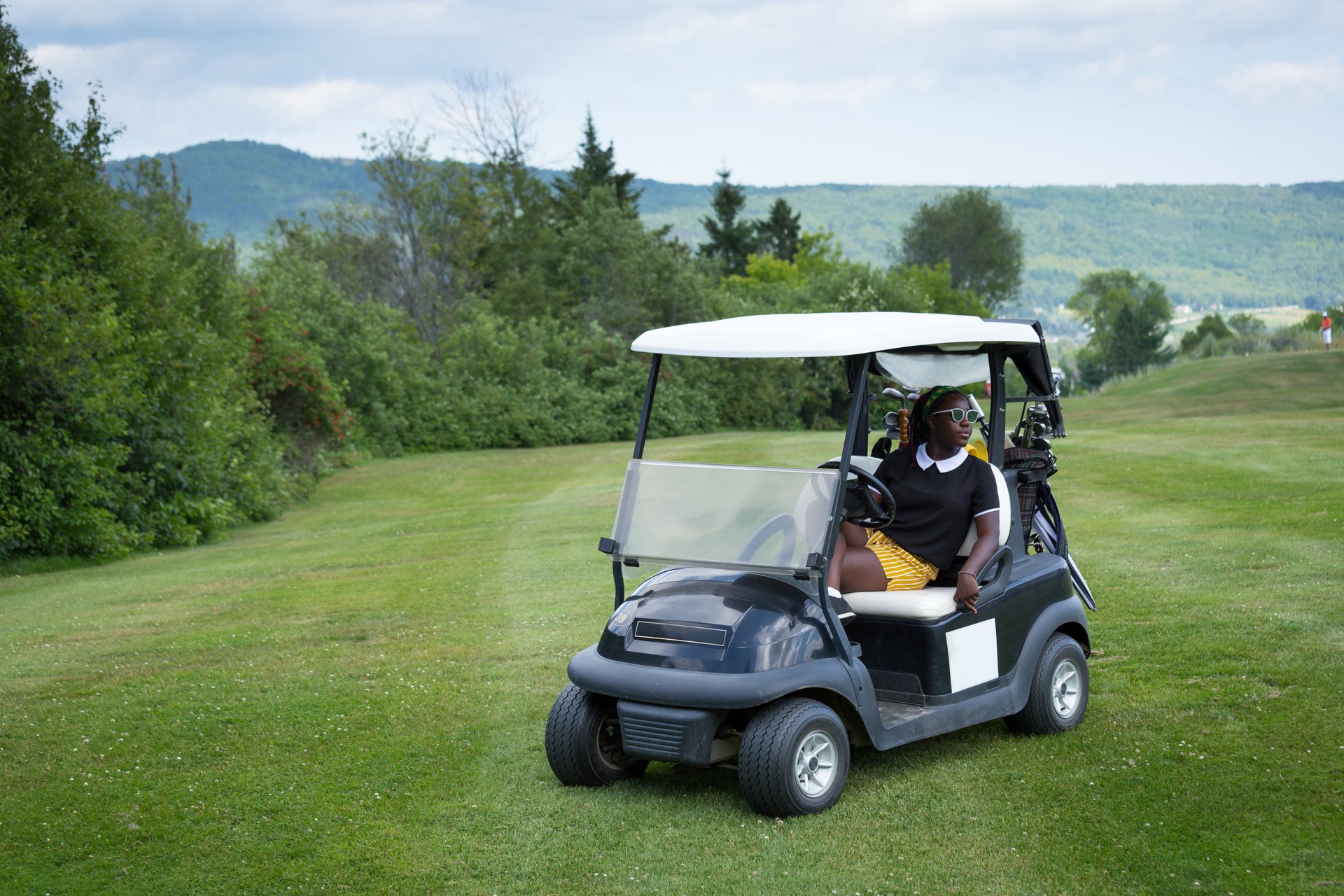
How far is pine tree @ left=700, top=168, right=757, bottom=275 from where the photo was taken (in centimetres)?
7312

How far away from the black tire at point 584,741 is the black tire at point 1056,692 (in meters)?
1.95

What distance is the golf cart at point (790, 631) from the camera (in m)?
4.86

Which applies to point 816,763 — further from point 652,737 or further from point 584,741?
point 584,741

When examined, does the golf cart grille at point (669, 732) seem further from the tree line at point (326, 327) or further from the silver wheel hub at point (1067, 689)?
the tree line at point (326, 327)

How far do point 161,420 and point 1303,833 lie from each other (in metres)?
15.7

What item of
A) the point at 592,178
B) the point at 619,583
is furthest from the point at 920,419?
the point at 592,178

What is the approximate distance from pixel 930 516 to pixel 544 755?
2220 mm

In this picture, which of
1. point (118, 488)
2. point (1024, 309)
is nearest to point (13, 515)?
point (118, 488)

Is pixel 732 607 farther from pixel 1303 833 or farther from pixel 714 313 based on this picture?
pixel 714 313

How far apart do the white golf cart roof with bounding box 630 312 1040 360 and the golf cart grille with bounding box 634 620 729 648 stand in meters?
1.14

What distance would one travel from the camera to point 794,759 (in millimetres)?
4789

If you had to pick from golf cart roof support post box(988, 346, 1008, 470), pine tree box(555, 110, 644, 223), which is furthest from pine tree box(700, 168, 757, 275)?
Answer: golf cart roof support post box(988, 346, 1008, 470)

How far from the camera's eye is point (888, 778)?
5336 millimetres

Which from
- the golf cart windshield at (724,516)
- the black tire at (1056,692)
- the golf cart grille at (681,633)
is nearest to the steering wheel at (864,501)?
the golf cart windshield at (724,516)
